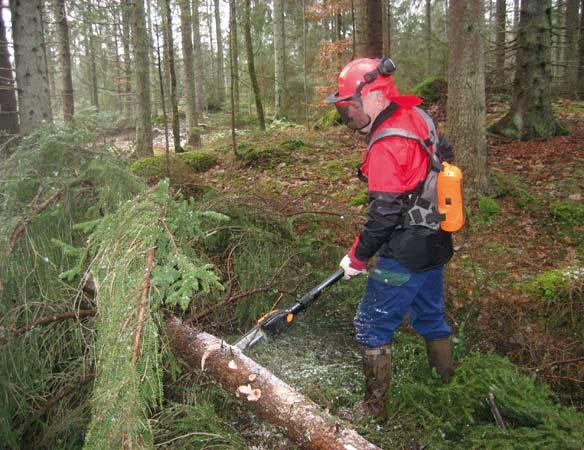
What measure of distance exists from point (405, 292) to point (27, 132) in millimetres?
4663

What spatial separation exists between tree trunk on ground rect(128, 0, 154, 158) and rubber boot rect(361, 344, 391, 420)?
8.79 meters

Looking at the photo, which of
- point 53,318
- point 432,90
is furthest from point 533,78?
point 53,318

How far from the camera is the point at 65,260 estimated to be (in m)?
3.06

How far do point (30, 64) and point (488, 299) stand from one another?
5616 mm

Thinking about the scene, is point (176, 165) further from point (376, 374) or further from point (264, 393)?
point (264, 393)

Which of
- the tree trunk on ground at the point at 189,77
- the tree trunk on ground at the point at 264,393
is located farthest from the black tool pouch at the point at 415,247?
the tree trunk on ground at the point at 189,77

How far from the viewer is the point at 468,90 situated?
17.8 feet

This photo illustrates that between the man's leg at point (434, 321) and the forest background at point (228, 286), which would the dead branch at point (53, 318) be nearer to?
the forest background at point (228, 286)

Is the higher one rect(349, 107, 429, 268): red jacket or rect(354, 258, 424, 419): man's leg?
rect(349, 107, 429, 268): red jacket

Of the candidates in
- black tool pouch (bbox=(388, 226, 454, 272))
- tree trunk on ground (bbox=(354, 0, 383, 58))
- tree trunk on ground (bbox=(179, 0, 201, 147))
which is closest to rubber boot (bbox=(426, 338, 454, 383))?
black tool pouch (bbox=(388, 226, 454, 272))

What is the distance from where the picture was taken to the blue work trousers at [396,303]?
116 inches

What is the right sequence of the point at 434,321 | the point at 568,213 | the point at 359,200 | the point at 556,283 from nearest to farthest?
the point at 434,321
the point at 556,283
the point at 568,213
the point at 359,200

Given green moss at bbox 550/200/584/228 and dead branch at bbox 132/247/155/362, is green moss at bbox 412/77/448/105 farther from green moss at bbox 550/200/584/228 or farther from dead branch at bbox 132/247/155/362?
dead branch at bbox 132/247/155/362

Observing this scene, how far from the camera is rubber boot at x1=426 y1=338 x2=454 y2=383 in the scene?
3.34m
